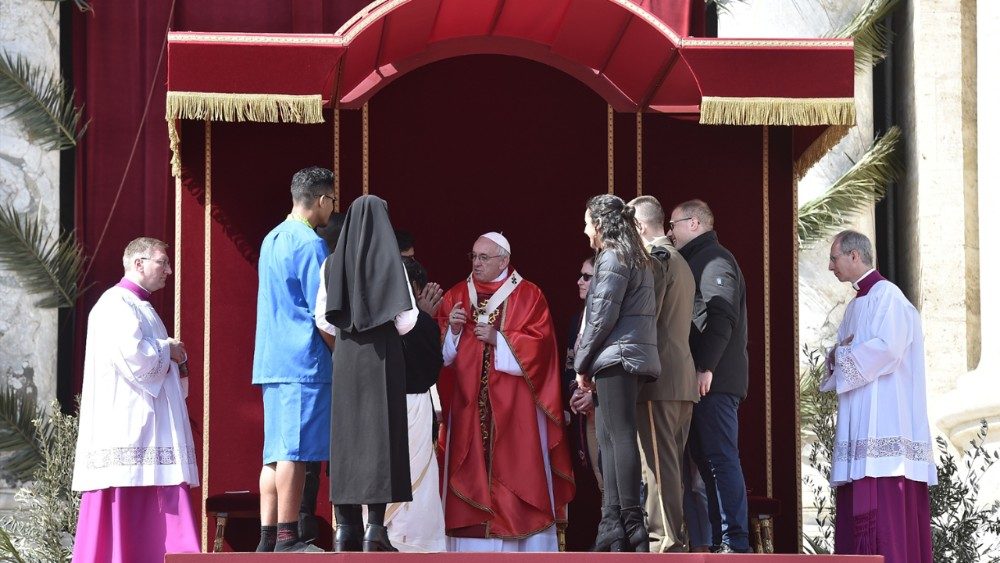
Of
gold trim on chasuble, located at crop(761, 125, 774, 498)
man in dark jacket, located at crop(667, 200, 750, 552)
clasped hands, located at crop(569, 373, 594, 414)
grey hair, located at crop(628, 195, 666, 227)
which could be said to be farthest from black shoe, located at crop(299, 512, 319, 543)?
gold trim on chasuble, located at crop(761, 125, 774, 498)

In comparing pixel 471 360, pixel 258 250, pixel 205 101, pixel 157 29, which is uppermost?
pixel 157 29

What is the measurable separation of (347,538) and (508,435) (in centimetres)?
192

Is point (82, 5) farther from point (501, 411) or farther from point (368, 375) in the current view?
point (368, 375)

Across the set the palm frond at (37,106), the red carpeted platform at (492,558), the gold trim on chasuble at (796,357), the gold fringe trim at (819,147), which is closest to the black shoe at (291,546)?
the red carpeted platform at (492,558)

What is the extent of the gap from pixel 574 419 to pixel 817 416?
2.37m

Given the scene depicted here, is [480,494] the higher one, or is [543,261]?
[543,261]

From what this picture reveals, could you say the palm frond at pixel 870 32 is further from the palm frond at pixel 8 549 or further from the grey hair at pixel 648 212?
the palm frond at pixel 8 549

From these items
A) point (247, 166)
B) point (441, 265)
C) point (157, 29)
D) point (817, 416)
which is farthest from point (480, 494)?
point (157, 29)

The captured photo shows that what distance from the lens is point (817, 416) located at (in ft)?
38.0

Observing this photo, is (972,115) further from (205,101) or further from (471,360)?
(205,101)

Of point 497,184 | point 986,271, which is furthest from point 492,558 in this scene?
point 986,271

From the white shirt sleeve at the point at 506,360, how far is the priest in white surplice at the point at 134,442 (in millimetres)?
1709

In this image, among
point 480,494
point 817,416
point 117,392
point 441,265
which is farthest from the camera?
point 817,416

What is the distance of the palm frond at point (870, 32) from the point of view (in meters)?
12.7
